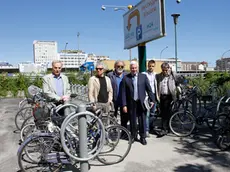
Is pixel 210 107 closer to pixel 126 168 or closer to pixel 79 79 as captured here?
pixel 126 168

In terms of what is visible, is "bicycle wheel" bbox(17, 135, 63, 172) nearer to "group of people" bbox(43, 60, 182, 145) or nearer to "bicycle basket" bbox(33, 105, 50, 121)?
"bicycle basket" bbox(33, 105, 50, 121)

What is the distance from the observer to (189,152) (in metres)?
4.75

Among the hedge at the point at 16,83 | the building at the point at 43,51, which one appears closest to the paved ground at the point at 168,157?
the hedge at the point at 16,83

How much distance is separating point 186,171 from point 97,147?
1463mm

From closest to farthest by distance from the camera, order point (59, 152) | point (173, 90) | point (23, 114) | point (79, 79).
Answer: point (59, 152), point (173, 90), point (23, 114), point (79, 79)

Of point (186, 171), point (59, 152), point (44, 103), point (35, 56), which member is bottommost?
point (186, 171)

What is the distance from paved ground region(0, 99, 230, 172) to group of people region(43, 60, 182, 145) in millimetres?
442

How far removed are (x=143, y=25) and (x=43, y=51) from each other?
4757 inches

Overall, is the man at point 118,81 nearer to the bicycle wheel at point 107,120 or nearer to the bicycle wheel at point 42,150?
the bicycle wheel at point 107,120

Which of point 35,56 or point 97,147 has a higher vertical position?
point 35,56

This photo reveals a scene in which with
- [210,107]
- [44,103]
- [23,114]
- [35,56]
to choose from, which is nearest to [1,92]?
[23,114]

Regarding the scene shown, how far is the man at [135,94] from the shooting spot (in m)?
5.15

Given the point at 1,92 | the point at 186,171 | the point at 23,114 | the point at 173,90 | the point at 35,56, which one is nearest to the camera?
the point at 186,171

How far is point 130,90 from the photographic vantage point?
5168 mm
